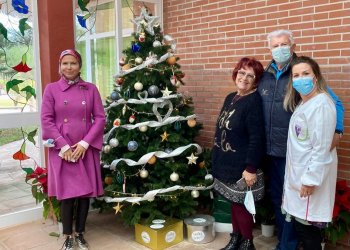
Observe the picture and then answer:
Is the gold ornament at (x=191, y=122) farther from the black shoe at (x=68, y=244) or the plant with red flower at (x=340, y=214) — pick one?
the black shoe at (x=68, y=244)

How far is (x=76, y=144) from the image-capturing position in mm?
2766

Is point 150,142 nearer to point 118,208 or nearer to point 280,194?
point 118,208

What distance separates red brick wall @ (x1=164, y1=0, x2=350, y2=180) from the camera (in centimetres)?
280

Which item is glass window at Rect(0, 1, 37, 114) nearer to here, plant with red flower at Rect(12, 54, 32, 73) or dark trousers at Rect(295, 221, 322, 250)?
plant with red flower at Rect(12, 54, 32, 73)

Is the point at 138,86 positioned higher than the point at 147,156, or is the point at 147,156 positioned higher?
the point at 138,86

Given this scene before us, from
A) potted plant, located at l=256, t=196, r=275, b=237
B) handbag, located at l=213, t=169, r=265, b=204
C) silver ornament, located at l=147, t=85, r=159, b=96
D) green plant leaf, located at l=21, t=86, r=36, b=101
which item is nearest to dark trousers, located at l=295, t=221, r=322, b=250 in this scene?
handbag, located at l=213, t=169, r=265, b=204

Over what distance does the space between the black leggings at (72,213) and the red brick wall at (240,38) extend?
1.56 m

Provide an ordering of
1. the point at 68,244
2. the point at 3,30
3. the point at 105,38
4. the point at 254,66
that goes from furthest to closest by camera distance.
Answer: the point at 105,38 → the point at 3,30 → the point at 68,244 → the point at 254,66

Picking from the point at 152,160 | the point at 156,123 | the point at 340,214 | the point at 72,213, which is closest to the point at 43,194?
the point at 72,213

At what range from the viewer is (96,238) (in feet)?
10.5

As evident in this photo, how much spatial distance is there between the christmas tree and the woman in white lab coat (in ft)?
3.29

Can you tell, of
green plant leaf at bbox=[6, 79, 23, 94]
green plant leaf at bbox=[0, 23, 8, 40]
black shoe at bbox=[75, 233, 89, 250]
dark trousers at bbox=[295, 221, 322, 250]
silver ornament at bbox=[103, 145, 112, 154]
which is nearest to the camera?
dark trousers at bbox=[295, 221, 322, 250]

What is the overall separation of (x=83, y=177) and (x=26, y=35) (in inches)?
61.7

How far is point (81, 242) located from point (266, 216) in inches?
62.6
